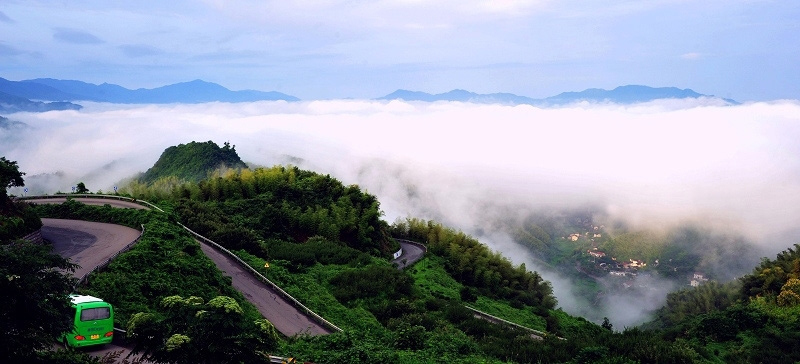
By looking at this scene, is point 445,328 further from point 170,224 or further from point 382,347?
point 170,224

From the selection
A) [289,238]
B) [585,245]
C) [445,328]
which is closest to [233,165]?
[289,238]

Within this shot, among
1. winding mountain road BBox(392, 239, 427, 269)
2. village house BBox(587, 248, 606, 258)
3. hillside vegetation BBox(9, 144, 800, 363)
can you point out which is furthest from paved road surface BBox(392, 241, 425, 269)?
village house BBox(587, 248, 606, 258)

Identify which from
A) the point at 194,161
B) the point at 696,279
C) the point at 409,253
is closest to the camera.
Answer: the point at 409,253

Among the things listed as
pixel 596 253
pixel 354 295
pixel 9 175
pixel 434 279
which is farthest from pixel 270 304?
pixel 596 253

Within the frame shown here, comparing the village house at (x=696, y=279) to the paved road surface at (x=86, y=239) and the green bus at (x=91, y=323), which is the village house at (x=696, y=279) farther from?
the green bus at (x=91, y=323)

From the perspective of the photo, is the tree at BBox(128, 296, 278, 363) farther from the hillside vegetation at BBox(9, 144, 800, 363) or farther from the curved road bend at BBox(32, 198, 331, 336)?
the curved road bend at BBox(32, 198, 331, 336)

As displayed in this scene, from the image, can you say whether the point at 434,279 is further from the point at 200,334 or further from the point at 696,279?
the point at 696,279

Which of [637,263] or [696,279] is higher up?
[696,279]
